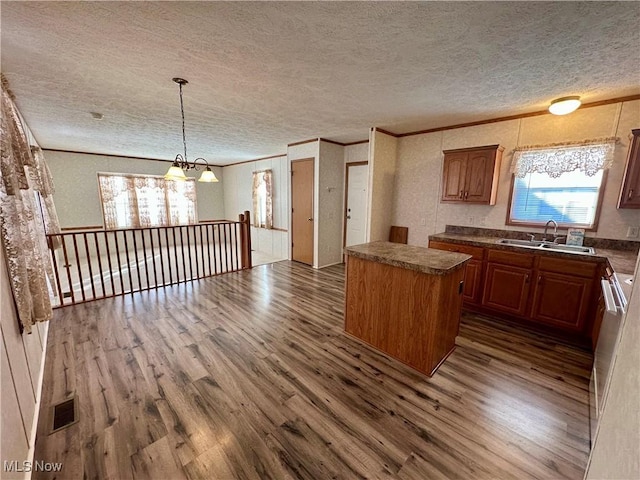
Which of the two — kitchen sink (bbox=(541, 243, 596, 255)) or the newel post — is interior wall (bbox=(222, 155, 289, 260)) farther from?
kitchen sink (bbox=(541, 243, 596, 255))

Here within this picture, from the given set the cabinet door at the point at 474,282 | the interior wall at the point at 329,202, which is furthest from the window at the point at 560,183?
the interior wall at the point at 329,202

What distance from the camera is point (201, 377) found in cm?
206

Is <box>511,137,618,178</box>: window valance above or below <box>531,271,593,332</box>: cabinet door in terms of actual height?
above

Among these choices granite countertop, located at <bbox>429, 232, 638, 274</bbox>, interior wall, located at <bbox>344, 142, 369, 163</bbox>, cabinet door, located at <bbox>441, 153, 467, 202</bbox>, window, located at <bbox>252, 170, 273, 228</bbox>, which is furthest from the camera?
window, located at <bbox>252, 170, 273, 228</bbox>

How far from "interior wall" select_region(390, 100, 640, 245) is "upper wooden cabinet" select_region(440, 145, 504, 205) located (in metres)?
0.24

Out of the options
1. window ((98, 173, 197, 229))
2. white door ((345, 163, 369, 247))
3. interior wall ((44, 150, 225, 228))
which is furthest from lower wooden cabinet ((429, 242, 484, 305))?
interior wall ((44, 150, 225, 228))

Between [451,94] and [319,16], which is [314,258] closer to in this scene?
[451,94]

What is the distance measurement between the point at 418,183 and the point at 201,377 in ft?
13.0

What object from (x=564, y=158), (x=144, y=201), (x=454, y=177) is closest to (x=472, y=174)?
(x=454, y=177)

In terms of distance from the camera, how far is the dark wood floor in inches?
56.2

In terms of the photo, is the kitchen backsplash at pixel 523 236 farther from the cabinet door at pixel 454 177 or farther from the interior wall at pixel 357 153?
the interior wall at pixel 357 153

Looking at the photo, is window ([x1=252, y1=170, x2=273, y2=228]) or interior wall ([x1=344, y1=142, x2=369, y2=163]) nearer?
interior wall ([x1=344, y1=142, x2=369, y2=163])

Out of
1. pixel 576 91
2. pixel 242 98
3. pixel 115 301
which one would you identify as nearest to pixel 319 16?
pixel 242 98

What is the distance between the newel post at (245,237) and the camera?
4867mm
